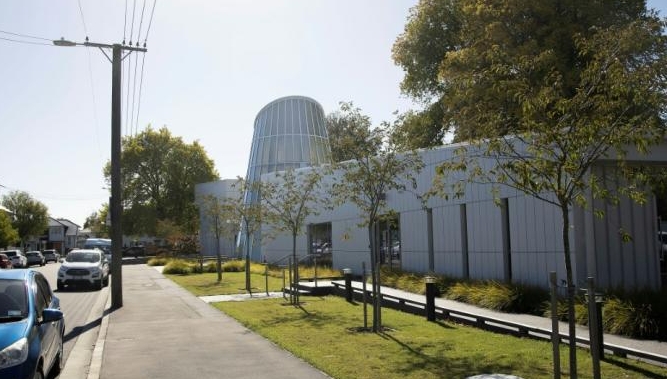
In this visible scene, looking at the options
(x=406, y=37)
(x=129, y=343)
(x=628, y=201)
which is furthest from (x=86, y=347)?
(x=406, y=37)

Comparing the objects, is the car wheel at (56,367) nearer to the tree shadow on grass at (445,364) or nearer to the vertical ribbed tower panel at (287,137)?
the tree shadow on grass at (445,364)

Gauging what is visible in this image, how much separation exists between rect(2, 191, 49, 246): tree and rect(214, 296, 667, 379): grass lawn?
249ft

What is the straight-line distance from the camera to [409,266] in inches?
903

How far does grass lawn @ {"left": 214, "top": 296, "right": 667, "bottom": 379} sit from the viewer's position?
8.35m

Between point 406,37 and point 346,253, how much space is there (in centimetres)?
1076

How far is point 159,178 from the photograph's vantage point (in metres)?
75.9

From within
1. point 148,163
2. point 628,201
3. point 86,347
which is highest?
point 148,163

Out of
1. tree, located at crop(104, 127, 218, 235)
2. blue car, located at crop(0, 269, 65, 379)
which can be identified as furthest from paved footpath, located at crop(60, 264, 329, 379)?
tree, located at crop(104, 127, 218, 235)

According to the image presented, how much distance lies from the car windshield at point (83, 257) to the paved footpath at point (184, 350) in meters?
12.1

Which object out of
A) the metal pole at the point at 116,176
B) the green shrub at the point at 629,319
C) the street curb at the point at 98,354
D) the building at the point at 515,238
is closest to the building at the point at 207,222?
the building at the point at 515,238

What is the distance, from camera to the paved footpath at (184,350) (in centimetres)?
884

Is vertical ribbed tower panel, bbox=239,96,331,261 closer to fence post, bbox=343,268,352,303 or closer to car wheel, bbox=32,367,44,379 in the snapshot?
fence post, bbox=343,268,352,303

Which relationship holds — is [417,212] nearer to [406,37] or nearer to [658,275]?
[658,275]

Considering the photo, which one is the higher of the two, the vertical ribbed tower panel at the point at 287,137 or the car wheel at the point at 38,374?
the vertical ribbed tower panel at the point at 287,137
